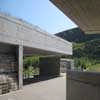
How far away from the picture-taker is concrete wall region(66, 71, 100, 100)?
8.05 ft

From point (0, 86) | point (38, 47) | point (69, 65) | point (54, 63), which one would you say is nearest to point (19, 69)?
point (0, 86)

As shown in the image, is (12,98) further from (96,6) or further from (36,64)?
(36,64)

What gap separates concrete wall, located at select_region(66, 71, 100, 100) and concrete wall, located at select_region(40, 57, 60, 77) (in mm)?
14363

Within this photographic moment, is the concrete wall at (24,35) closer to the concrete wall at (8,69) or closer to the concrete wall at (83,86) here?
the concrete wall at (8,69)

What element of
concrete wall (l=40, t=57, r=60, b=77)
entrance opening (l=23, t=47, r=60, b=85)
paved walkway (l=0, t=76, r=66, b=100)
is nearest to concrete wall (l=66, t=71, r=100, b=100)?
paved walkway (l=0, t=76, r=66, b=100)

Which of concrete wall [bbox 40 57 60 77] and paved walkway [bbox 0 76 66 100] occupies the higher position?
concrete wall [bbox 40 57 60 77]

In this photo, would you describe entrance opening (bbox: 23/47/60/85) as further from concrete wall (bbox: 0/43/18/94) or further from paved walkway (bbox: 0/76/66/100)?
paved walkway (bbox: 0/76/66/100)

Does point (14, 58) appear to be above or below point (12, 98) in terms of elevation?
above

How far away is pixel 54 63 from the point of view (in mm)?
18078

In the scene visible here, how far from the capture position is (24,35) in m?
9.20

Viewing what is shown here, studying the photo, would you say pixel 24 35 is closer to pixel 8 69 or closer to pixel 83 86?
pixel 8 69

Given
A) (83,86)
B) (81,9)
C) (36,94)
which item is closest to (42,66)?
(36,94)

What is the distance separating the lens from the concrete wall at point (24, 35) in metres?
7.81

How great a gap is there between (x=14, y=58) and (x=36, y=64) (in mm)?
13075
